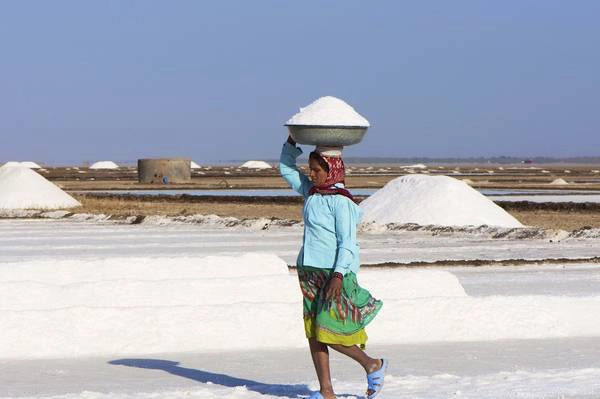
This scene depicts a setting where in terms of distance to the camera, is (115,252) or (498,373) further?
(115,252)

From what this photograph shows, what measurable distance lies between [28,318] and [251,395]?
2252 millimetres

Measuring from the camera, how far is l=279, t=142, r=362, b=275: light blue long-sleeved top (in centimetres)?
534

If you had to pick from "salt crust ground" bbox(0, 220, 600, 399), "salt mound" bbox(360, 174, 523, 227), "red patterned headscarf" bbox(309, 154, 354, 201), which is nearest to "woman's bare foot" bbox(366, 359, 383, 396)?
"salt crust ground" bbox(0, 220, 600, 399)

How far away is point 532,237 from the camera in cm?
1998

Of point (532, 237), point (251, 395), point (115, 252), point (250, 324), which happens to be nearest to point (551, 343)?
point (250, 324)

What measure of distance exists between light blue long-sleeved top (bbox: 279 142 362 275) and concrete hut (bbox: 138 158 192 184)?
49413 millimetres

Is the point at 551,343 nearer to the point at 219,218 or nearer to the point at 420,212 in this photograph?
the point at 420,212

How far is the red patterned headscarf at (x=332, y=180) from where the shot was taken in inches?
215

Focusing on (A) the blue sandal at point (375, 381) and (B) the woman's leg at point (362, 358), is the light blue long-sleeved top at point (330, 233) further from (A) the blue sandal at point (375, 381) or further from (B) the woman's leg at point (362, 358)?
(A) the blue sandal at point (375, 381)

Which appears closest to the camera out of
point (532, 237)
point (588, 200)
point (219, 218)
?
point (532, 237)

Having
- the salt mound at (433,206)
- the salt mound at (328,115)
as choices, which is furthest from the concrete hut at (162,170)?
the salt mound at (328,115)

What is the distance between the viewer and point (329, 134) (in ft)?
18.4

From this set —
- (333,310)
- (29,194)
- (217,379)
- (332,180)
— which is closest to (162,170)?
(29,194)

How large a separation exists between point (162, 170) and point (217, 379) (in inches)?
1920
